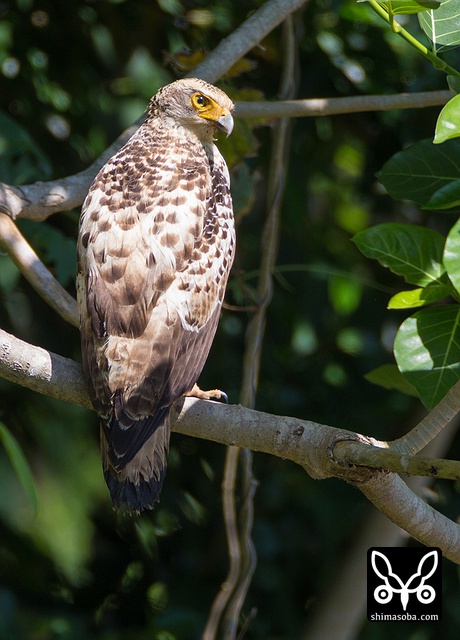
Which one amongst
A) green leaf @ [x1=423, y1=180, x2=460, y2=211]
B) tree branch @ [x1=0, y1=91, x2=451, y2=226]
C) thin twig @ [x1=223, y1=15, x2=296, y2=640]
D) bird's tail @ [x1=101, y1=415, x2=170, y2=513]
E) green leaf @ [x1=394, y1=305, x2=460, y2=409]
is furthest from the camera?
thin twig @ [x1=223, y1=15, x2=296, y2=640]

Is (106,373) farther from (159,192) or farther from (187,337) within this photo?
(159,192)

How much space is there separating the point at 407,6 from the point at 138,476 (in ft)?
4.75

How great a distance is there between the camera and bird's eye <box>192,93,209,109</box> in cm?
293

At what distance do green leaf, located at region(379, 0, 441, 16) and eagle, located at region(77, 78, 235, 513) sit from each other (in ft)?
2.62

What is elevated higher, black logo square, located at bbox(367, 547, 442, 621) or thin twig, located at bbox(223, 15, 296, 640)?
thin twig, located at bbox(223, 15, 296, 640)

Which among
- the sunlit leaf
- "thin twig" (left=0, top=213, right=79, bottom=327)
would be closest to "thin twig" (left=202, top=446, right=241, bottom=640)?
"thin twig" (left=0, top=213, right=79, bottom=327)

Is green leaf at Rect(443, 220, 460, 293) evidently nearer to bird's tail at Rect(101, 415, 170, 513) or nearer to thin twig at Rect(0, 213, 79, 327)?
bird's tail at Rect(101, 415, 170, 513)

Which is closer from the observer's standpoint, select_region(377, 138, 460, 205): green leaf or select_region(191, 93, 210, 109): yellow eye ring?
select_region(377, 138, 460, 205): green leaf

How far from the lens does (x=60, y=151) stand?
4.16 metres

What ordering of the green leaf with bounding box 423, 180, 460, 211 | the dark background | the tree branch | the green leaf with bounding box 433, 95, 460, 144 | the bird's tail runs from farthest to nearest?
1. the dark background
2. the tree branch
3. the bird's tail
4. the green leaf with bounding box 423, 180, 460, 211
5. the green leaf with bounding box 433, 95, 460, 144

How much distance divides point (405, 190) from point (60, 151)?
2.07 metres

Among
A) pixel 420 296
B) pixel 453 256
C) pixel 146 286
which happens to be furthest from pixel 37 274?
pixel 453 256

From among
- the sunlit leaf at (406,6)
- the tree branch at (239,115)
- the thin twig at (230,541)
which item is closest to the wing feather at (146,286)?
the tree branch at (239,115)

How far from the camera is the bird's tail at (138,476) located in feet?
8.26
